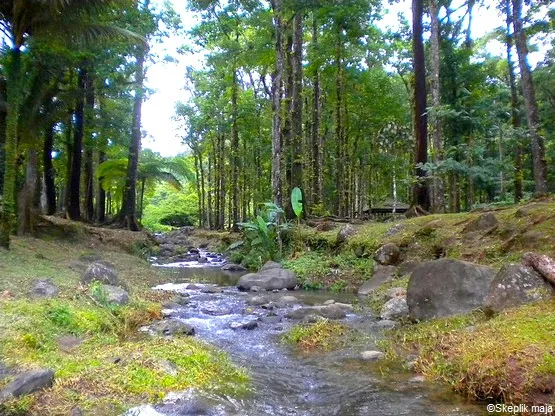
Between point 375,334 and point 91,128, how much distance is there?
658 inches

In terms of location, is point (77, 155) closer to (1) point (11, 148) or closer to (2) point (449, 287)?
(1) point (11, 148)

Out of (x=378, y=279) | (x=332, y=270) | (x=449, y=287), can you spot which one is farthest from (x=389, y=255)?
(x=449, y=287)

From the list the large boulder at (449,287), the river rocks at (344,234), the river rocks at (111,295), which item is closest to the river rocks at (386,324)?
the large boulder at (449,287)

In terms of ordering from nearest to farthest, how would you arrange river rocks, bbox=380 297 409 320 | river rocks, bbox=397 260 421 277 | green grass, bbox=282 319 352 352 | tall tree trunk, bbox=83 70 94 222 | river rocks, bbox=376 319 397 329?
green grass, bbox=282 319 352 352 < river rocks, bbox=376 319 397 329 < river rocks, bbox=380 297 409 320 < river rocks, bbox=397 260 421 277 < tall tree trunk, bbox=83 70 94 222

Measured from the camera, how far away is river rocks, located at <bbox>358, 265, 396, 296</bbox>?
379 inches

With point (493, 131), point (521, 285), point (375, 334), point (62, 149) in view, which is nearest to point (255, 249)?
point (493, 131)

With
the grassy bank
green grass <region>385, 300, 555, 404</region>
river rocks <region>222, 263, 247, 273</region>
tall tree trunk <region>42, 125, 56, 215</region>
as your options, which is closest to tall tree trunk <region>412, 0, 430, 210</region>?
river rocks <region>222, 263, 247, 273</region>

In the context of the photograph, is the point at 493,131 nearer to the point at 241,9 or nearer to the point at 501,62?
the point at 241,9

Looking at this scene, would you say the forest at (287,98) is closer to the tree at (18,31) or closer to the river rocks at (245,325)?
the tree at (18,31)

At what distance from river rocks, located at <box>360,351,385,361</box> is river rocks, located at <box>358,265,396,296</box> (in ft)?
13.8

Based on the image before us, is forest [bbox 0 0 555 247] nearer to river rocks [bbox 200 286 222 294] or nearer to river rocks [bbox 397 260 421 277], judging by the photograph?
river rocks [bbox 397 260 421 277]

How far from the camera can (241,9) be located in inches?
666

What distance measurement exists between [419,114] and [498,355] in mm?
10753

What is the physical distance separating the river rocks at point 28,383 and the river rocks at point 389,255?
8091mm
